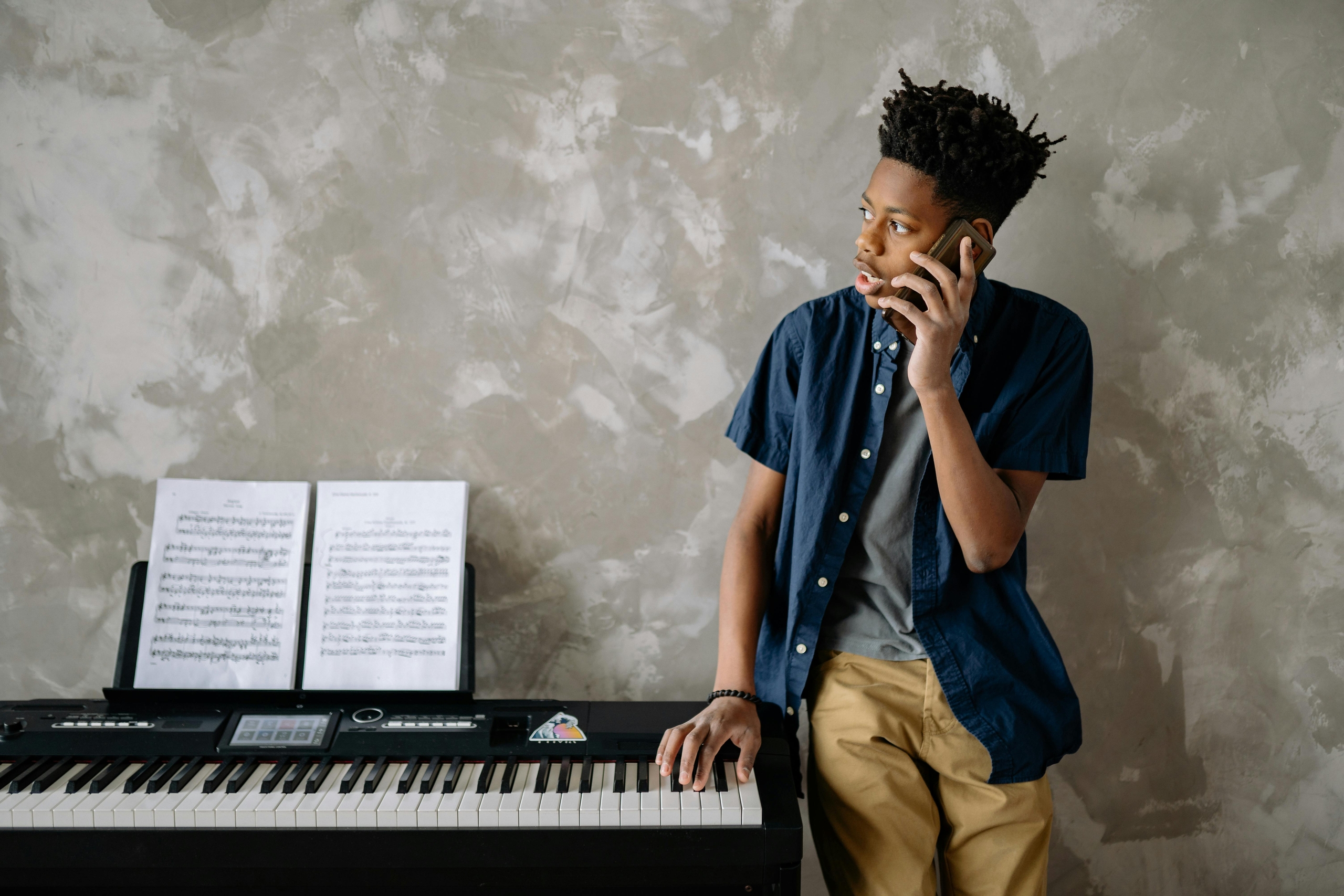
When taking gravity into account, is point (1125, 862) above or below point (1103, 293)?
below

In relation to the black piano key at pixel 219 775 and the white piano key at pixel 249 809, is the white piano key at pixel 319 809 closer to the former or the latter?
the white piano key at pixel 249 809

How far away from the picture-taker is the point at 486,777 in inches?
51.6

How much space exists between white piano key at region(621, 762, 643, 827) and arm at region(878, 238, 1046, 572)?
656mm

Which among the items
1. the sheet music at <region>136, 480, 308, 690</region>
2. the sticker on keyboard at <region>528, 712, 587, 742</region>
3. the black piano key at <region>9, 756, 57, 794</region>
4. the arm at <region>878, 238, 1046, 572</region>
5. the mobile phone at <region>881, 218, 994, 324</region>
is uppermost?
the mobile phone at <region>881, 218, 994, 324</region>

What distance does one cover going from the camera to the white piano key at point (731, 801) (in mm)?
1237

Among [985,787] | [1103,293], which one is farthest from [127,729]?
[1103,293]

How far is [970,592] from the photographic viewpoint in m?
1.43

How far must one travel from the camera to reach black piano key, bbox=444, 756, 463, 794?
129cm

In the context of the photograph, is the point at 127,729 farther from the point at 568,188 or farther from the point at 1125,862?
the point at 1125,862

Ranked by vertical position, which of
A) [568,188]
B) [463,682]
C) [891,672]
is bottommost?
[463,682]

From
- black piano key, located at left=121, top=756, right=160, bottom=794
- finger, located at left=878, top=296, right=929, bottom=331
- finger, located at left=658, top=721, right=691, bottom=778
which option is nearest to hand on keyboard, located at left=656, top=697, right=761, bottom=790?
finger, located at left=658, top=721, right=691, bottom=778

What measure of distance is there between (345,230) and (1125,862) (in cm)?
228

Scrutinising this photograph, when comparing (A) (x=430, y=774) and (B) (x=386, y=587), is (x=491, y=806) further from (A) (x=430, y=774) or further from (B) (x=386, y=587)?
(B) (x=386, y=587)

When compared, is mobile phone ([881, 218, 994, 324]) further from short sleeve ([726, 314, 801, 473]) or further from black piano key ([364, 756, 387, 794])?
black piano key ([364, 756, 387, 794])
